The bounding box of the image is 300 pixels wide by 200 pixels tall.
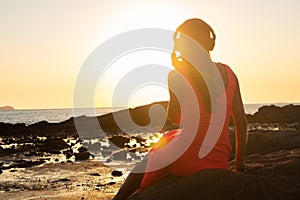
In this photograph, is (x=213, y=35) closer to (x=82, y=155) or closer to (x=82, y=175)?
(x=82, y=175)

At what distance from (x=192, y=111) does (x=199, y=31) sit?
878 millimetres

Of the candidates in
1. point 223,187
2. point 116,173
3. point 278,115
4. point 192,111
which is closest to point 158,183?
point 223,187

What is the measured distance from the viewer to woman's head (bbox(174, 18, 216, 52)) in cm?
500

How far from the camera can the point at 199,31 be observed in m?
5.01

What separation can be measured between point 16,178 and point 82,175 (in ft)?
7.84

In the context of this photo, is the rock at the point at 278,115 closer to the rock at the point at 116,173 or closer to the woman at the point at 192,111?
the rock at the point at 116,173

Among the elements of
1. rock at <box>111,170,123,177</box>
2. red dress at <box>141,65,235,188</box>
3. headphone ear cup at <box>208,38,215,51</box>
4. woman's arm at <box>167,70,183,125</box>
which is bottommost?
rock at <box>111,170,123,177</box>

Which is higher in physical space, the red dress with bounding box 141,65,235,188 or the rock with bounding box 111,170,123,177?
the red dress with bounding box 141,65,235,188

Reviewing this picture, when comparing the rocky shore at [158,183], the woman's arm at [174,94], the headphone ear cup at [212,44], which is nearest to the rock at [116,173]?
the rocky shore at [158,183]

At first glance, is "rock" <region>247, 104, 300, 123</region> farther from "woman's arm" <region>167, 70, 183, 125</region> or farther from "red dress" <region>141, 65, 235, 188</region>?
"woman's arm" <region>167, 70, 183, 125</region>

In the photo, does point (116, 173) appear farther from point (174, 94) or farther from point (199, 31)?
point (199, 31)

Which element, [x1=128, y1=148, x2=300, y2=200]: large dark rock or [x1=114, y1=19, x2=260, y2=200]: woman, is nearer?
[x1=128, y1=148, x2=300, y2=200]: large dark rock

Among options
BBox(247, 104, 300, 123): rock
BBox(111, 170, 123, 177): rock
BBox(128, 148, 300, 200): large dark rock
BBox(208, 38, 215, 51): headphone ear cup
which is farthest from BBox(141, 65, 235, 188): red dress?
BBox(247, 104, 300, 123): rock

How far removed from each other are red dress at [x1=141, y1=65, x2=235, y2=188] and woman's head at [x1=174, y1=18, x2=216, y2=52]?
36cm
